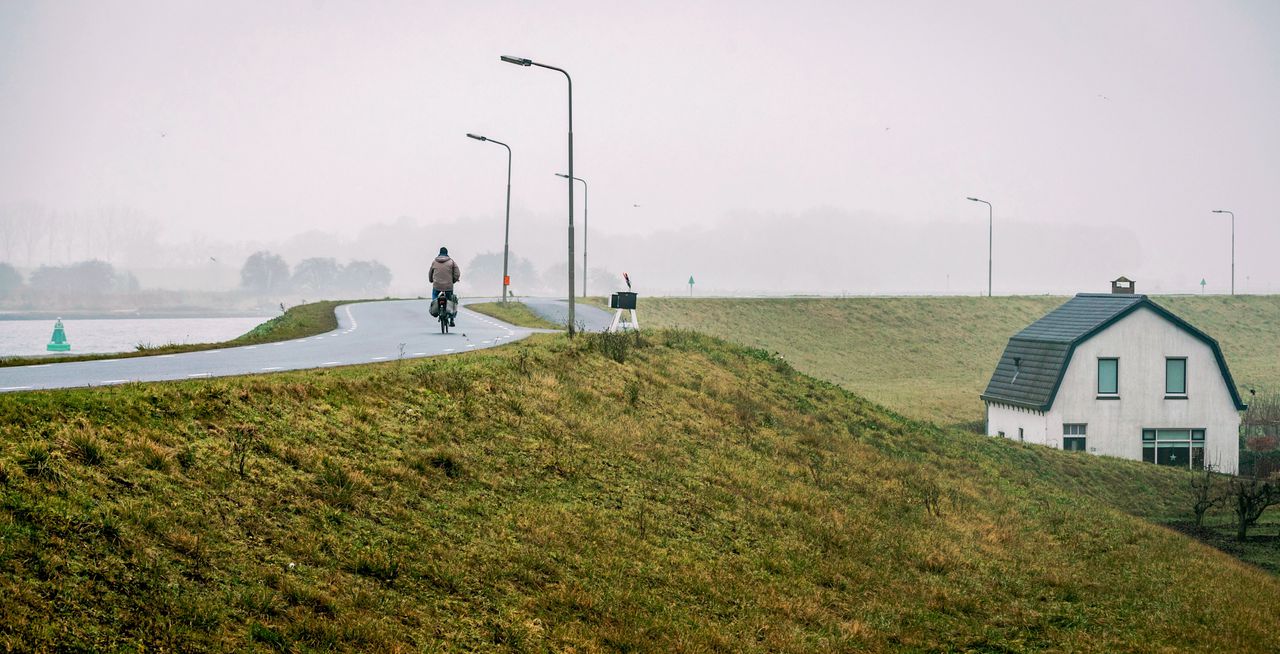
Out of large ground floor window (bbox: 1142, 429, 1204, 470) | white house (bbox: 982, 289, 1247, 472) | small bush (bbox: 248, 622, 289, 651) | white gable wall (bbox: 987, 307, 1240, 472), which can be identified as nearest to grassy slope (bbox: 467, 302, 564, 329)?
white house (bbox: 982, 289, 1247, 472)

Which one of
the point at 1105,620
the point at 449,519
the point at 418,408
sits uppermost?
the point at 418,408

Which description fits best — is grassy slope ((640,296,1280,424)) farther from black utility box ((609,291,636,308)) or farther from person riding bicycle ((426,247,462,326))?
person riding bicycle ((426,247,462,326))

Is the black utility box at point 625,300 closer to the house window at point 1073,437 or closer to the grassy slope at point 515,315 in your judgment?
the grassy slope at point 515,315

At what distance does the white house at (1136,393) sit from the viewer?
130 feet

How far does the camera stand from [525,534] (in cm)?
1251

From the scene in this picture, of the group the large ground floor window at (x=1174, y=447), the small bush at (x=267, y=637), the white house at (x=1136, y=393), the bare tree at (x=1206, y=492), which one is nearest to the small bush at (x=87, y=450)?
the small bush at (x=267, y=637)

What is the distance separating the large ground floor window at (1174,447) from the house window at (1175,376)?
162cm

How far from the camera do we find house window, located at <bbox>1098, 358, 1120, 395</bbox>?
3994 centimetres

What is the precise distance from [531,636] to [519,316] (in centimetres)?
3342

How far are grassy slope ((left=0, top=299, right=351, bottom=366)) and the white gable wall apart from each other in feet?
91.8

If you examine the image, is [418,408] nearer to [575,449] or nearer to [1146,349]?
[575,449]

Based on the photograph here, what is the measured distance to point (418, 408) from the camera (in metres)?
15.6

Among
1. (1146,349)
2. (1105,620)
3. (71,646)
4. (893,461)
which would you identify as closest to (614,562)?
(71,646)

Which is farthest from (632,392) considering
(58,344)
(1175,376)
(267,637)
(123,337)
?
(123,337)
